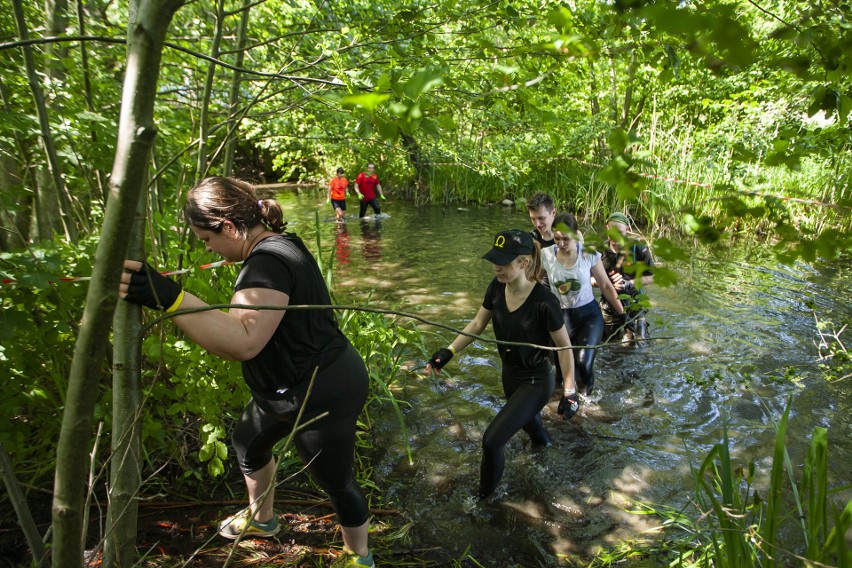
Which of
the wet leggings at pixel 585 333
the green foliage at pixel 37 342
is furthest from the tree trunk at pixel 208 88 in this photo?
the wet leggings at pixel 585 333

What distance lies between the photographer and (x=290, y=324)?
2045 mm

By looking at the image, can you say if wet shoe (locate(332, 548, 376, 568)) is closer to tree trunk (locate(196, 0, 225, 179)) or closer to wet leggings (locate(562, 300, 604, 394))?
tree trunk (locate(196, 0, 225, 179))

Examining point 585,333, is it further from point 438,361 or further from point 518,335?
point 438,361

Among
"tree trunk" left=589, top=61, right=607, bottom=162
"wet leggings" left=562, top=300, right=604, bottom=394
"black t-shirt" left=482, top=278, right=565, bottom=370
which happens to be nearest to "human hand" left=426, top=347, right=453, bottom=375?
"black t-shirt" left=482, top=278, right=565, bottom=370

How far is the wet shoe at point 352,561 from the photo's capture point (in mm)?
2414

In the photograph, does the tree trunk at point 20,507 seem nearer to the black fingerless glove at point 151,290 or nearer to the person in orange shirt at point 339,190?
the black fingerless glove at point 151,290

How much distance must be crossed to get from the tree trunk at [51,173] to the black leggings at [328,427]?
4.72 feet

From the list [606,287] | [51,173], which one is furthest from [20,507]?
[606,287]

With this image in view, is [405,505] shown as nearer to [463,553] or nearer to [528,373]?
[463,553]

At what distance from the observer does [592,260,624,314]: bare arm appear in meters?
4.42

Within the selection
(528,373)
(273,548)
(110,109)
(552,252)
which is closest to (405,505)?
(273,548)

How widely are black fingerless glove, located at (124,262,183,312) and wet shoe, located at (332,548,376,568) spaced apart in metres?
1.55

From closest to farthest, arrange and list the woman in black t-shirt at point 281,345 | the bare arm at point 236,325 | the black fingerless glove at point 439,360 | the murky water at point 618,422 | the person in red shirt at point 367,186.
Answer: the bare arm at point 236,325 → the woman in black t-shirt at point 281,345 → the murky water at point 618,422 → the black fingerless glove at point 439,360 → the person in red shirt at point 367,186

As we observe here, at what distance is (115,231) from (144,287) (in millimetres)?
499
